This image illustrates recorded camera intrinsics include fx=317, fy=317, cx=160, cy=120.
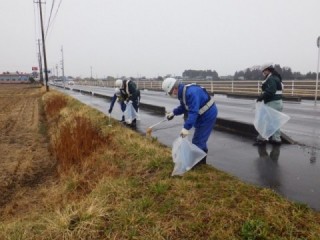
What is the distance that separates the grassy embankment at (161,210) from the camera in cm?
352

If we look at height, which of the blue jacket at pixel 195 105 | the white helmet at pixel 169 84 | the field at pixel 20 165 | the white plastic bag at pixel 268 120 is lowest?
the field at pixel 20 165

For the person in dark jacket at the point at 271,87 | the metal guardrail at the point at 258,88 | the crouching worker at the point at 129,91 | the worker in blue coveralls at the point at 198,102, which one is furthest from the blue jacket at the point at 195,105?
the metal guardrail at the point at 258,88

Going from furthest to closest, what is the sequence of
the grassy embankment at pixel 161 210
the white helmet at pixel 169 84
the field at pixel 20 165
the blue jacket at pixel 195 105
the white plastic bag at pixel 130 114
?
1. the white plastic bag at pixel 130 114
2. the field at pixel 20 165
3. the white helmet at pixel 169 84
4. the blue jacket at pixel 195 105
5. the grassy embankment at pixel 161 210

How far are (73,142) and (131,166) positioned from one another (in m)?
2.67

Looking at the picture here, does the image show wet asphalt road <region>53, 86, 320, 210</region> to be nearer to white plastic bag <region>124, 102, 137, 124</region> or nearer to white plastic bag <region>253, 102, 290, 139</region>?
white plastic bag <region>253, 102, 290, 139</region>

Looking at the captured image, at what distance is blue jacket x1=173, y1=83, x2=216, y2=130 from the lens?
5.02 meters

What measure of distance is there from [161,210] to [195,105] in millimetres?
1809

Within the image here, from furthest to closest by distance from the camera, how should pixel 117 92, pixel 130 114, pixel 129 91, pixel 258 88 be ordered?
pixel 258 88
pixel 130 114
pixel 117 92
pixel 129 91

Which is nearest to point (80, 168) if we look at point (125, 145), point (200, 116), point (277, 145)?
point (125, 145)

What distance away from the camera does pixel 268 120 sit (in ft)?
23.1

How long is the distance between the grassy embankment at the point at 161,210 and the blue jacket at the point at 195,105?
84 cm

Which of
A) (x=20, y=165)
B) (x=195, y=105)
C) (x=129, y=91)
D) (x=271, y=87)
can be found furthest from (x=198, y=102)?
(x=129, y=91)

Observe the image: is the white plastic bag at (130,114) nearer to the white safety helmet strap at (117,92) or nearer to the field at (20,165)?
the white safety helmet strap at (117,92)

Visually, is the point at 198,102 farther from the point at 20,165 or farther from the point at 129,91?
the point at 129,91
